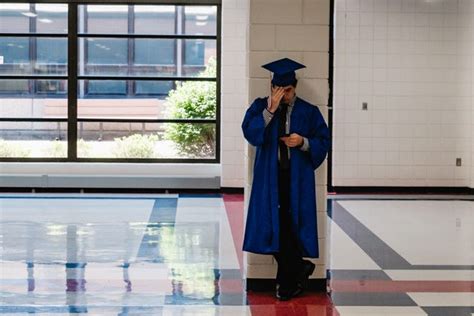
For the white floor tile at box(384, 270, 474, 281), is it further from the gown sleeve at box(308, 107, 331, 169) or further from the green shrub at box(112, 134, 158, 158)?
the green shrub at box(112, 134, 158, 158)

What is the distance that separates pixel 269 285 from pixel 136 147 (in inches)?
286

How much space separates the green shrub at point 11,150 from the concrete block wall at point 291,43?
25.5 ft

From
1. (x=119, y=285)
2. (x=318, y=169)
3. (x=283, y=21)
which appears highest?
(x=283, y=21)

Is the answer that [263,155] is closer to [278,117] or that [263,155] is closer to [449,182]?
[278,117]

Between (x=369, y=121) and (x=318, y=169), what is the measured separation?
678cm

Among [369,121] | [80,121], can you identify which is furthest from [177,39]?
[369,121]

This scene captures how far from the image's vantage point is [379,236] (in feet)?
29.5

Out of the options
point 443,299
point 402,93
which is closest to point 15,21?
point 402,93

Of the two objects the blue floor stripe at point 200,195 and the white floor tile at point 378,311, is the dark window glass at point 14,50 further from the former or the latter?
the white floor tile at point 378,311

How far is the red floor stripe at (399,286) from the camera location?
21.0 feet

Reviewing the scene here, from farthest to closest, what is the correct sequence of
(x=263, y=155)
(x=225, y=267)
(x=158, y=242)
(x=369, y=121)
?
1. (x=369, y=121)
2. (x=158, y=242)
3. (x=225, y=267)
4. (x=263, y=155)

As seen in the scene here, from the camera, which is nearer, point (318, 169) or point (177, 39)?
point (318, 169)

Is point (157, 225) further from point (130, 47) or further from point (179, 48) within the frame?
point (130, 47)

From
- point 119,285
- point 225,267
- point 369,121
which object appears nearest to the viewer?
point 119,285
